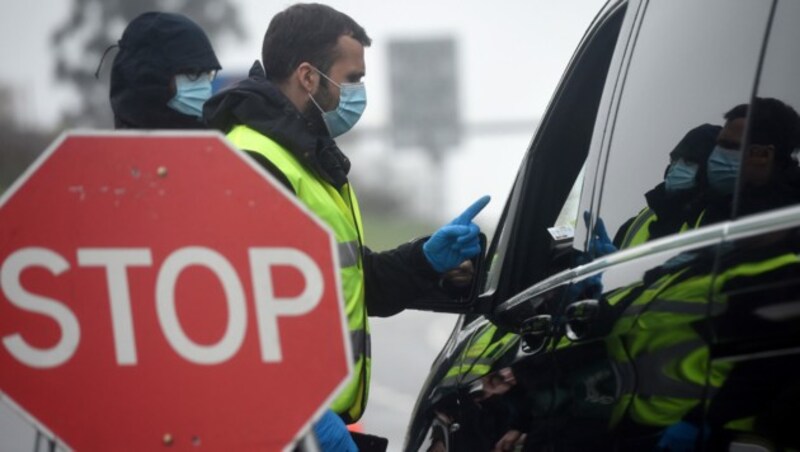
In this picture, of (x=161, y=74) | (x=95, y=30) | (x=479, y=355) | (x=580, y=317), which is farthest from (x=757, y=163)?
Result: (x=95, y=30)

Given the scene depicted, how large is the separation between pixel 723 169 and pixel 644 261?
0.29 meters

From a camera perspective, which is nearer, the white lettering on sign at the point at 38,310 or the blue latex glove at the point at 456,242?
the white lettering on sign at the point at 38,310

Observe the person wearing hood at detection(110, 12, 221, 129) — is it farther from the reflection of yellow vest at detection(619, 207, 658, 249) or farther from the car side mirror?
the reflection of yellow vest at detection(619, 207, 658, 249)

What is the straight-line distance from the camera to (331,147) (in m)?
4.97

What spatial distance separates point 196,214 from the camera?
3.32m

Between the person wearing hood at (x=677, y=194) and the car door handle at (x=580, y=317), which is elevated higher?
the person wearing hood at (x=677, y=194)

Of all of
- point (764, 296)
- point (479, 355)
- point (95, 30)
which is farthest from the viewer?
point (95, 30)

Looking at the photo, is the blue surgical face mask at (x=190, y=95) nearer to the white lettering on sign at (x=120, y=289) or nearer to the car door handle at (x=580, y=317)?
the car door handle at (x=580, y=317)

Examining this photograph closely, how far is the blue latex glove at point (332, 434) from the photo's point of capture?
4684mm

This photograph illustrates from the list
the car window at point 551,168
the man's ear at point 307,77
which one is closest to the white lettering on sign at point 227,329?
the car window at point 551,168

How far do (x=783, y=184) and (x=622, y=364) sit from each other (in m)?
0.59

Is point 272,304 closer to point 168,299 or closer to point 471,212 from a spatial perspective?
point 168,299

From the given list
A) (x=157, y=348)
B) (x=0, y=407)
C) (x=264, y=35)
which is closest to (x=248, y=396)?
(x=157, y=348)

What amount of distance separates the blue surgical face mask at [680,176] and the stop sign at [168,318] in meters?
0.73
